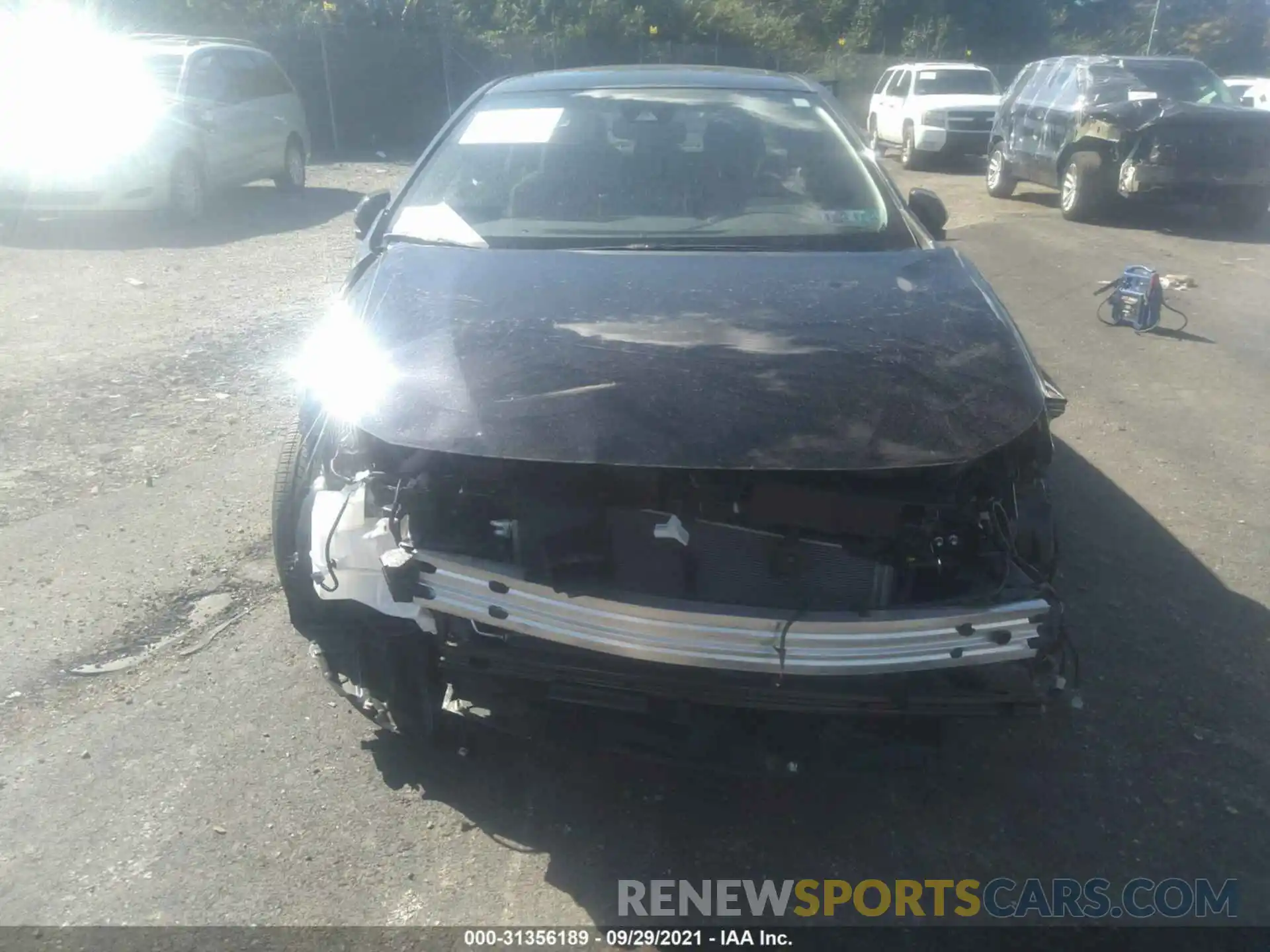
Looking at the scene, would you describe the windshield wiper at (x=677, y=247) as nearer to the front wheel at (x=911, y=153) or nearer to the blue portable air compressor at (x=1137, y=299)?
the blue portable air compressor at (x=1137, y=299)

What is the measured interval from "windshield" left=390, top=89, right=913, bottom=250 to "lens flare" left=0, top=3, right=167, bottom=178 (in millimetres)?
7838

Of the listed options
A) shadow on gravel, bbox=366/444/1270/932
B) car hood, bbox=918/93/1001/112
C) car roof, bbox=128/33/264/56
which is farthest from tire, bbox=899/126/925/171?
shadow on gravel, bbox=366/444/1270/932

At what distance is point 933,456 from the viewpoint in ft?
8.20

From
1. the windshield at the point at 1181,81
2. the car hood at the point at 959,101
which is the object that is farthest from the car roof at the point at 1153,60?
the car hood at the point at 959,101

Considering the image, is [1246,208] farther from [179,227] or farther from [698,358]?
[698,358]

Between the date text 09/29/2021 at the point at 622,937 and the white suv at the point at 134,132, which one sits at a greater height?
the white suv at the point at 134,132

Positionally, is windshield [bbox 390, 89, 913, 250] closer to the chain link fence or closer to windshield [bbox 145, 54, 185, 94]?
windshield [bbox 145, 54, 185, 94]

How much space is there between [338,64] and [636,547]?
22231mm

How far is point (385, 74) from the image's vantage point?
22.8 m

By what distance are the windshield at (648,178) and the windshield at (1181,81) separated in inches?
396

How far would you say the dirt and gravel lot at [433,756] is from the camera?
9.23ft

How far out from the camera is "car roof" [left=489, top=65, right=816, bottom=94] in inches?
183

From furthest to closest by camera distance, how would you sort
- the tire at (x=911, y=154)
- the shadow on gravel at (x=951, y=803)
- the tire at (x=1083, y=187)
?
the tire at (x=911, y=154) → the tire at (x=1083, y=187) → the shadow on gravel at (x=951, y=803)

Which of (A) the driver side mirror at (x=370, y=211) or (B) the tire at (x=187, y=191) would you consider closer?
(A) the driver side mirror at (x=370, y=211)
